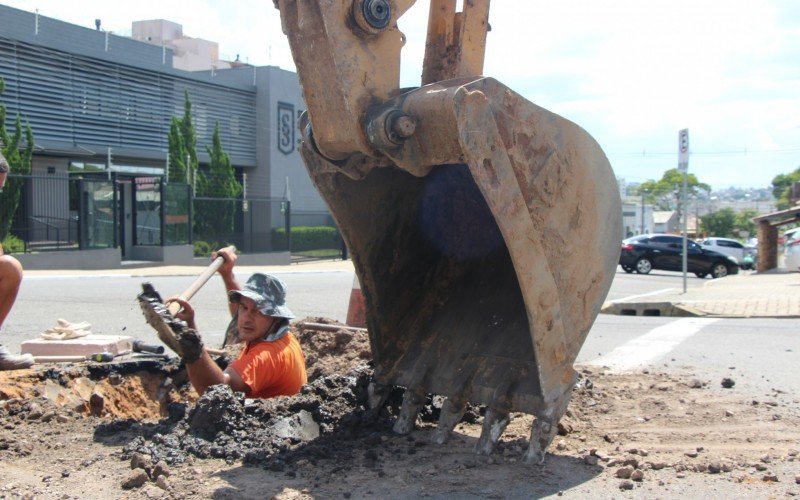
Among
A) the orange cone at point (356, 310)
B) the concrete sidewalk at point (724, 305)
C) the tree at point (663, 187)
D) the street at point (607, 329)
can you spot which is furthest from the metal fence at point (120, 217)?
the tree at point (663, 187)

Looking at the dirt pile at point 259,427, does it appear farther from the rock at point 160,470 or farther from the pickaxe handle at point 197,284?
the pickaxe handle at point 197,284

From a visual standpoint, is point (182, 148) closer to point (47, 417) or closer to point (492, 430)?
point (47, 417)

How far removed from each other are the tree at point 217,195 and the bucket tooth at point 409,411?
24432 mm

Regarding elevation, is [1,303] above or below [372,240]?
below

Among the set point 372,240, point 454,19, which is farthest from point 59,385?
point 454,19

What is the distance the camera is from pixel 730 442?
4281 mm

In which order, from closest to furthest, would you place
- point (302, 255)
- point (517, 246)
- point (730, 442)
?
point (517, 246)
point (730, 442)
point (302, 255)

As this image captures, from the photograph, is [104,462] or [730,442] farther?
[730,442]

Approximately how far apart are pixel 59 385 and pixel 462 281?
2.60 meters

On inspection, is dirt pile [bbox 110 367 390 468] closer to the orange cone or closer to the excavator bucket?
the excavator bucket

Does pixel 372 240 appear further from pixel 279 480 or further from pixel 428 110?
pixel 279 480

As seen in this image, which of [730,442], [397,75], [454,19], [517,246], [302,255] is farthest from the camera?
[302,255]

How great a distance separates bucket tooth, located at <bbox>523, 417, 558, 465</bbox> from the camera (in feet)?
12.3

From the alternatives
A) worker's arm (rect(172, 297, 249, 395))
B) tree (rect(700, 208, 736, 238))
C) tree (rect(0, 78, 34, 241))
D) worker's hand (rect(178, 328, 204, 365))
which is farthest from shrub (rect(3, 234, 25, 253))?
tree (rect(700, 208, 736, 238))
